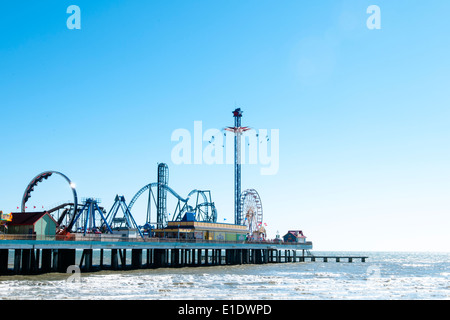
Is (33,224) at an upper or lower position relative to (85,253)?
upper

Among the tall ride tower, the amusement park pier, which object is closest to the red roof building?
the amusement park pier

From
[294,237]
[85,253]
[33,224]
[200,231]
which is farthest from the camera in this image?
[294,237]

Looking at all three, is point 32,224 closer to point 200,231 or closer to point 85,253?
point 85,253

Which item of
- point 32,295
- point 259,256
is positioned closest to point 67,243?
point 32,295

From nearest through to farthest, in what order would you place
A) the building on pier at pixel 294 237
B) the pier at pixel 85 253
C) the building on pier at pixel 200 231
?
the pier at pixel 85 253 < the building on pier at pixel 200 231 < the building on pier at pixel 294 237

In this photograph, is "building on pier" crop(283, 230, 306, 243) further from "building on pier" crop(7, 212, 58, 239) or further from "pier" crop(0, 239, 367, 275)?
"building on pier" crop(7, 212, 58, 239)

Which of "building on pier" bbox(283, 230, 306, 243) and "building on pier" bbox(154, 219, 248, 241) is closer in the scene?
"building on pier" bbox(154, 219, 248, 241)

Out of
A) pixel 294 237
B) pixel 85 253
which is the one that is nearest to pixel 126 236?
pixel 85 253

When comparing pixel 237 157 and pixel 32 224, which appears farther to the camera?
pixel 237 157

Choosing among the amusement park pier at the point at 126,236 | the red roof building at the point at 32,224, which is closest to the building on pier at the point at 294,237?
the amusement park pier at the point at 126,236

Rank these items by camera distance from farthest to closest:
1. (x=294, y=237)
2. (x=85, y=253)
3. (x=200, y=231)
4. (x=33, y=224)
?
(x=294, y=237)
(x=200, y=231)
(x=85, y=253)
(x=33, y=224)

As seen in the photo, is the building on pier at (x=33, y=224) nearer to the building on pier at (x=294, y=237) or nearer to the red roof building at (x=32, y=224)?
the red roof building at (x=32, y=224)
